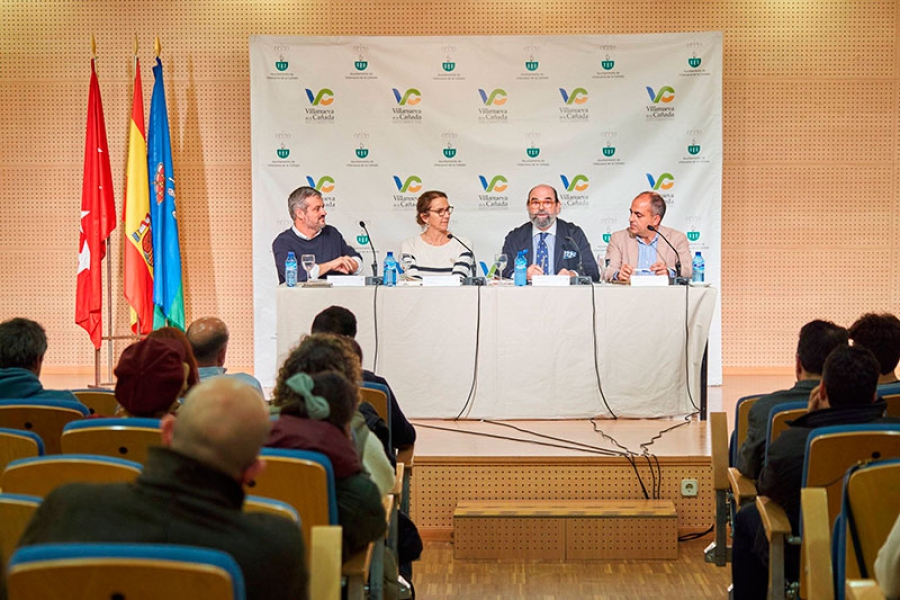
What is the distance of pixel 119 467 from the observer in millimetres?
2105

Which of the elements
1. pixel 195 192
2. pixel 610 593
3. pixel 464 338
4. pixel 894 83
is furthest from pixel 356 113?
pixel 610 593

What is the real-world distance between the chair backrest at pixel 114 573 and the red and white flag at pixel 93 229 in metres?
6.38

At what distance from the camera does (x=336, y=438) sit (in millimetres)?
2568

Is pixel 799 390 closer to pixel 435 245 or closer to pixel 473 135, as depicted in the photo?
pixel 435 245

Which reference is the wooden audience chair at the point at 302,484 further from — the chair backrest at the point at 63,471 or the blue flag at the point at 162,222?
the blue flag at the point at 162,222

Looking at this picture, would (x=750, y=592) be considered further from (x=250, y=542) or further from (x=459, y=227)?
(x=459, y=227)

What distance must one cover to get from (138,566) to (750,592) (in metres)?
2.50

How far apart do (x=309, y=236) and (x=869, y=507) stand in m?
6.05

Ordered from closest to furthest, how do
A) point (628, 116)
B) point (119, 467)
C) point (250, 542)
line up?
point (250, 542) < point (119, 467) < point (628, 116)

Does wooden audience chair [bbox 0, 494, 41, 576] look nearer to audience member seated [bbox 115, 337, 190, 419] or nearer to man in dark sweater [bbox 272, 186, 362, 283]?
audience member seated [bbox 115, 337, 190, 419]

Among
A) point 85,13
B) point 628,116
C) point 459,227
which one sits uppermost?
point 85,13

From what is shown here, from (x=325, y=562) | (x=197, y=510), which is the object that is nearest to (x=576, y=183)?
→ (x=325, y=562)

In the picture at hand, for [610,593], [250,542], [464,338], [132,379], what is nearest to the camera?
[250,542]

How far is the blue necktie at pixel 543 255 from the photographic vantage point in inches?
303
